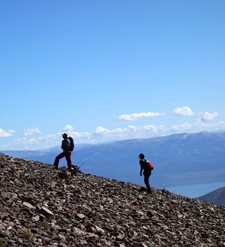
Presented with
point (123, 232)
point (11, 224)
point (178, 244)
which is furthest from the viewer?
point (178, 244)

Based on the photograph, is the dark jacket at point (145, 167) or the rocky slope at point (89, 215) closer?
the rocky slope at point (89, 215)

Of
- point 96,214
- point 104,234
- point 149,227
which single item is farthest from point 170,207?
point 104,234

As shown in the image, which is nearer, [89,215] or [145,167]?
[89,215]

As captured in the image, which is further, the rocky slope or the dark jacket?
the dark jacket

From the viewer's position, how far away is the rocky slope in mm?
15108

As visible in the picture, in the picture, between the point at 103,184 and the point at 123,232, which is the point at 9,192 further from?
the point at 103,184

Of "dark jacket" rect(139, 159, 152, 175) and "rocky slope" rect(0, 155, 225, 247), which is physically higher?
"dark jacket" rect(139, 159, 152, 175)

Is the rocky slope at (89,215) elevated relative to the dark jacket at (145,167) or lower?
lower

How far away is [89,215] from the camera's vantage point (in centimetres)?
1922

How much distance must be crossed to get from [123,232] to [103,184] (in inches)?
435

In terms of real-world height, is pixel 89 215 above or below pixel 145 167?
below

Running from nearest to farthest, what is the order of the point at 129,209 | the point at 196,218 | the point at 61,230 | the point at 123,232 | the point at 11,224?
the point at 11,224, the point at 61,230, the point at 123,232, the point at 129,209, the point at 196,218

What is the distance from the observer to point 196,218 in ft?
88.8

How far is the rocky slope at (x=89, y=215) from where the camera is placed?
15108mm
